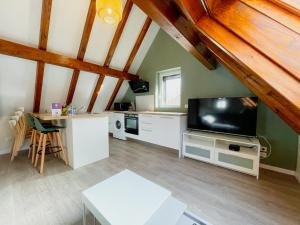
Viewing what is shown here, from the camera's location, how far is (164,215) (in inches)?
44.8

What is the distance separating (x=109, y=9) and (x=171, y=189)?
2335 millimetres

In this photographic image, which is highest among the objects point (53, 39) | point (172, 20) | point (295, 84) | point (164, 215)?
point (53, 39)

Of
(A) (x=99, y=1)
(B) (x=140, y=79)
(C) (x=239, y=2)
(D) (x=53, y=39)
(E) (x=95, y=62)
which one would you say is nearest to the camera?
(C) (x=239, y=2)

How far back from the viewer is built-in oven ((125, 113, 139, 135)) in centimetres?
401

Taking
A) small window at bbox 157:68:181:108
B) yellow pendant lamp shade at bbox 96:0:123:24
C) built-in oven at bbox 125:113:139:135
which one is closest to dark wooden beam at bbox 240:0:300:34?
yellow pendant lamp shade at bbox 96:0:123:24

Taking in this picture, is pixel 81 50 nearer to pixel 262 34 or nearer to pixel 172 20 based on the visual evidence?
pixel 172 20

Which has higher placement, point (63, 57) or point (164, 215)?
point (63, 57)

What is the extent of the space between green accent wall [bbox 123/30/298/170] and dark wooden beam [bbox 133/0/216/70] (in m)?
1.12

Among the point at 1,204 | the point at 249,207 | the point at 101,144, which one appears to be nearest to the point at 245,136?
the point at 249,207

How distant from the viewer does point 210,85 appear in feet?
10.4

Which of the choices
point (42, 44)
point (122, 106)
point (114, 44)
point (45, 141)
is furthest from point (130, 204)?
point (122, 106)

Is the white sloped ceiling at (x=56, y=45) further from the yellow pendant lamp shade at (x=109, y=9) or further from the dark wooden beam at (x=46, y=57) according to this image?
the yellow pendant lamp shade at (x=109, y=9)

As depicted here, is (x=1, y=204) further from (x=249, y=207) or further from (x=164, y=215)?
(x=249, y=207)

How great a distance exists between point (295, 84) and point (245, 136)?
2225mm
